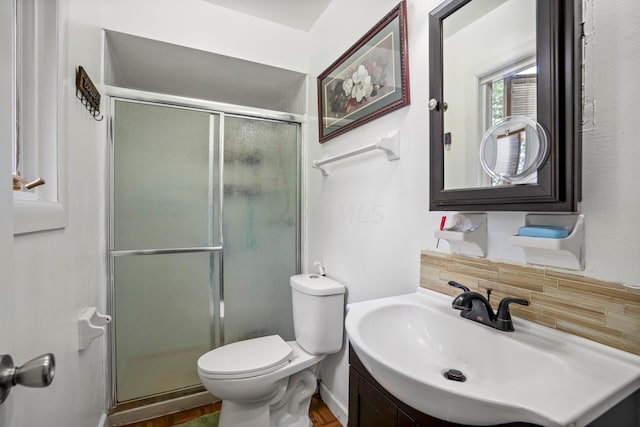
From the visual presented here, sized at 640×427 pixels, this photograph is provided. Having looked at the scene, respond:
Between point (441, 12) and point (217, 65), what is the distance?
1591mm

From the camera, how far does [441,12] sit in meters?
0.97

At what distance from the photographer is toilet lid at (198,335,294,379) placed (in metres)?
1.36

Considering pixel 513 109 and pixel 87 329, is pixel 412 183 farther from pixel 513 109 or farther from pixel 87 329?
pixel 87 329

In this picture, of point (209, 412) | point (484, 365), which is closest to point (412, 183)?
point (484, 365)

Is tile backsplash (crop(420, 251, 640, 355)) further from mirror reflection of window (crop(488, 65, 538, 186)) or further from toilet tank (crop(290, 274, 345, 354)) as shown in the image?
toilet tank (crop(290, 274, 345, 354))

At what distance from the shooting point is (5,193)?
1.41 ft

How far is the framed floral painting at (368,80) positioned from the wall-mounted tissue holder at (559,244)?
71 cm

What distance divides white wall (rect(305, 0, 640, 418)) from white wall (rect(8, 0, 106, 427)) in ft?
3.89

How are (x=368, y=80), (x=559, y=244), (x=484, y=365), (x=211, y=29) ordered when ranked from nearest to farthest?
(x=559, y=244), (x=484, y=365), (x=368, y=80), (x=211, y=29)

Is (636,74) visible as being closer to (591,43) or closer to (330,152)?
(591,43)

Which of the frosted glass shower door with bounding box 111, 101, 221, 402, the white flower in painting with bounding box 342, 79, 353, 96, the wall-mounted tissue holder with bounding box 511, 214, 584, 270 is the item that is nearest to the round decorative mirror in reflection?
the wall-mounted tissue holder with bounding box 511, 214, 584, 270

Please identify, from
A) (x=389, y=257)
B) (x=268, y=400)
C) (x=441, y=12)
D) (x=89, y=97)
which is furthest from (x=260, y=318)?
(x=441, y=12)

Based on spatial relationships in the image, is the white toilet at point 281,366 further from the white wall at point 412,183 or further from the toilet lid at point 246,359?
the white wall at point 412,183

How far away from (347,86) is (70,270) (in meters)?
1.50
